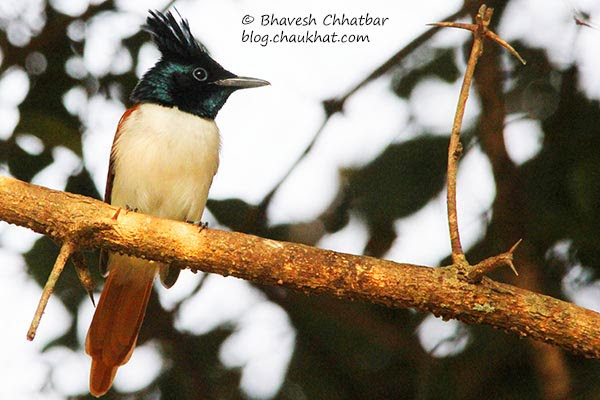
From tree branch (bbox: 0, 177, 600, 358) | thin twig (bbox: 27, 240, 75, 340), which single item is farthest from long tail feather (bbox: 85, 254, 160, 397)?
thin twig (bbox: 27, 240, 75, 340)

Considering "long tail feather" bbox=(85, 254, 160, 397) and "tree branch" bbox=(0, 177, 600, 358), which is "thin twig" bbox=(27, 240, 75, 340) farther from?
"long tail feather" bbox=(85, 254, 160, 397)

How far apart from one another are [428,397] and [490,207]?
3.29 ft

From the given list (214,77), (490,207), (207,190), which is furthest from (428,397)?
(214,77)

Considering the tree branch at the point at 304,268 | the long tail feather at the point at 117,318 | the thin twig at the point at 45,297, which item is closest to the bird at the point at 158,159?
the long tail feather at the point at 117,318

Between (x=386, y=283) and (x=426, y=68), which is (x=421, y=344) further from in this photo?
(x=386, y=283)

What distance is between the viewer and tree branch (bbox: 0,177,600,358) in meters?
2.75

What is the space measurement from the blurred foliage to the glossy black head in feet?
0.58

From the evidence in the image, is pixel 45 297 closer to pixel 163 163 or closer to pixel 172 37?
pixel 163 163

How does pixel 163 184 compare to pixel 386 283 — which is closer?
pixel 386 283

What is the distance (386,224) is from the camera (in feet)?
14.8

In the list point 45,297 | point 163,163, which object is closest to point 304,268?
point 45,297

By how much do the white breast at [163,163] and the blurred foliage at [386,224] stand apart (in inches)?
7.9

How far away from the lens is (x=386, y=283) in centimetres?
282

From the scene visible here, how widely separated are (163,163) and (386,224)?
1152 millimetres
